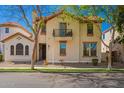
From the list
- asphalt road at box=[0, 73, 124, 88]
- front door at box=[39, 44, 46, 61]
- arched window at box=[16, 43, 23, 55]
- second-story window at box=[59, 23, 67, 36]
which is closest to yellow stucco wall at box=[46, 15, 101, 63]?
second-story window at box=[59, 23, 67, 36]

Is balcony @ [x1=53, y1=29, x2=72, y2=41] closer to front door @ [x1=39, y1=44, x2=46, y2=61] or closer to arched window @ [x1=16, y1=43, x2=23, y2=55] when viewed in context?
front door @ [x1=39, y1=44, x2=46, y2=61]

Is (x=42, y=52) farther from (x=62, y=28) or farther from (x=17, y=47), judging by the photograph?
(x=62, y=28)

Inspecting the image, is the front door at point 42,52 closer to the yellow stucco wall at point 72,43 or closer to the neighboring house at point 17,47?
the neighboring house at point 17,47

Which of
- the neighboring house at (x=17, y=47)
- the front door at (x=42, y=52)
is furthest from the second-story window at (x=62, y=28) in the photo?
the neighboring house at (x=17, y=47)

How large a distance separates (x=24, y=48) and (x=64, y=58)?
521cm

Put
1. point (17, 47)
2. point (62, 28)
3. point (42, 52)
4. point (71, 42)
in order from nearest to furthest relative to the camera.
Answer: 1. point (62, 28)
2. point (71, 42)
3. point (17, 47)
4. point (42, 52)

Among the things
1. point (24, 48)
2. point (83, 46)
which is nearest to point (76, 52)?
point (83, 46)

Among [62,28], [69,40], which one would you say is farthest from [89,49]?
[62,28]

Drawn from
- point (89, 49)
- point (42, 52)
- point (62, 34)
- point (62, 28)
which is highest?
point (62, 28)

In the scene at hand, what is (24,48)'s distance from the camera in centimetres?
3172

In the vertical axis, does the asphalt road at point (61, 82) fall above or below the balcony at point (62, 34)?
below

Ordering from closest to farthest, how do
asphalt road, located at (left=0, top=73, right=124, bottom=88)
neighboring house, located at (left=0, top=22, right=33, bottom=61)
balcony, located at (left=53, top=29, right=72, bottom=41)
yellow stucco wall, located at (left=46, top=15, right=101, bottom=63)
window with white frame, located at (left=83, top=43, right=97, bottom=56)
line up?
asphalt road, located at (left=0, top=73, right=124, bottom=88) < balcony, located at (left=53, top=29, right=72, bottom=41) < yellow stucco wall, located at (left=46, top=15, right=101, bottom=63) < window with white frame, located at (left=83, top=43, right=97, bottom=56) < neighboring house, located at (left=0, top=22, right=33, bottom=61)

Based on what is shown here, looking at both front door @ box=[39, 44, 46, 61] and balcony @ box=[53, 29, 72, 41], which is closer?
balcony @ box=[53, 29, 72, 41]

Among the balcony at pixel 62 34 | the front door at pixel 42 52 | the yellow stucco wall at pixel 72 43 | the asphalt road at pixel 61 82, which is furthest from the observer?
the front door at pixel 42 52
